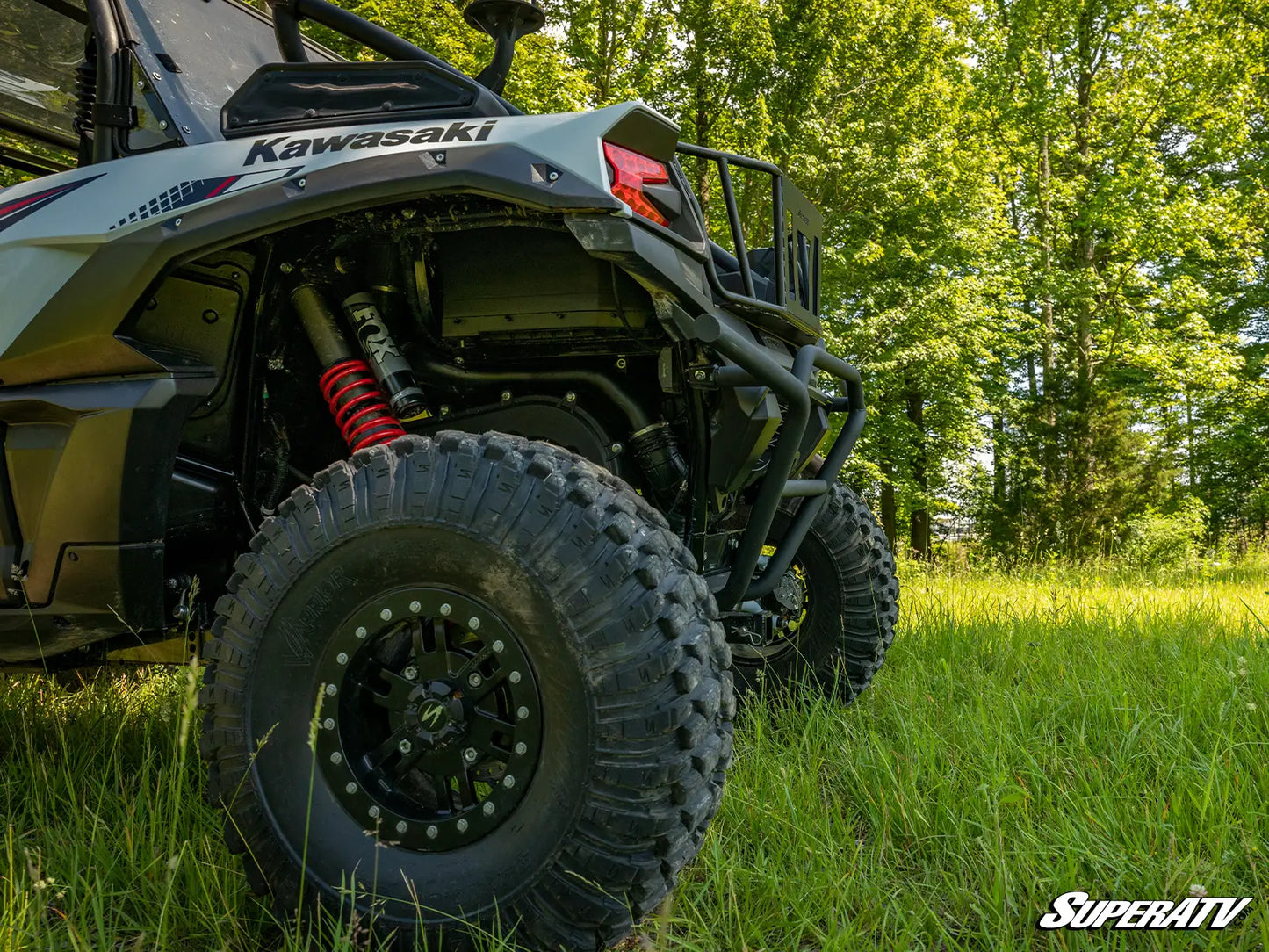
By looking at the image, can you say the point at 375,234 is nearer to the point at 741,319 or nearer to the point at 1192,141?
the point at 741,319

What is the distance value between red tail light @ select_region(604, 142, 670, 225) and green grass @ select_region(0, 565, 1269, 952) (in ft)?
3.82

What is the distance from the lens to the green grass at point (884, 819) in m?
1.65

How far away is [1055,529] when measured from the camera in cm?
1517

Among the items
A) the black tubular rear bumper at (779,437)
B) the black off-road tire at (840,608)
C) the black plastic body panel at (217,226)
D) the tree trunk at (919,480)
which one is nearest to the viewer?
the black plastic body panel at (217,226)

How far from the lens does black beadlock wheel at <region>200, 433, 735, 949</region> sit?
1507 mm

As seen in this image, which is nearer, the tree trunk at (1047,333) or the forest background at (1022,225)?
the forest background at (1022,225)

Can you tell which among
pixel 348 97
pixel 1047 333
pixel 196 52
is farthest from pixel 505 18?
pixel 1047 333

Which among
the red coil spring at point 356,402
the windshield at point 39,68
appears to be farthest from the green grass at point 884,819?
the windshield at point 39,68

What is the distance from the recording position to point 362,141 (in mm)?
1786

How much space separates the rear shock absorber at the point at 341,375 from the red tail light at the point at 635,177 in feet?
2.49

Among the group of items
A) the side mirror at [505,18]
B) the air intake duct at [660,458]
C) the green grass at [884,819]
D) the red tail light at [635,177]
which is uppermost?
the side mirror at [505,18]

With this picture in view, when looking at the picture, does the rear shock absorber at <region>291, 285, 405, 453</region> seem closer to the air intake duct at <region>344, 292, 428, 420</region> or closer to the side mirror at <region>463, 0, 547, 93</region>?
the air intake duct at <region>344, 292, 428, 420</region>

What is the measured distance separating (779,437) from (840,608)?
3.62 ft

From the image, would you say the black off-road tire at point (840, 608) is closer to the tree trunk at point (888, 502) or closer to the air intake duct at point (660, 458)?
the air intake duct at point (660, 458)
